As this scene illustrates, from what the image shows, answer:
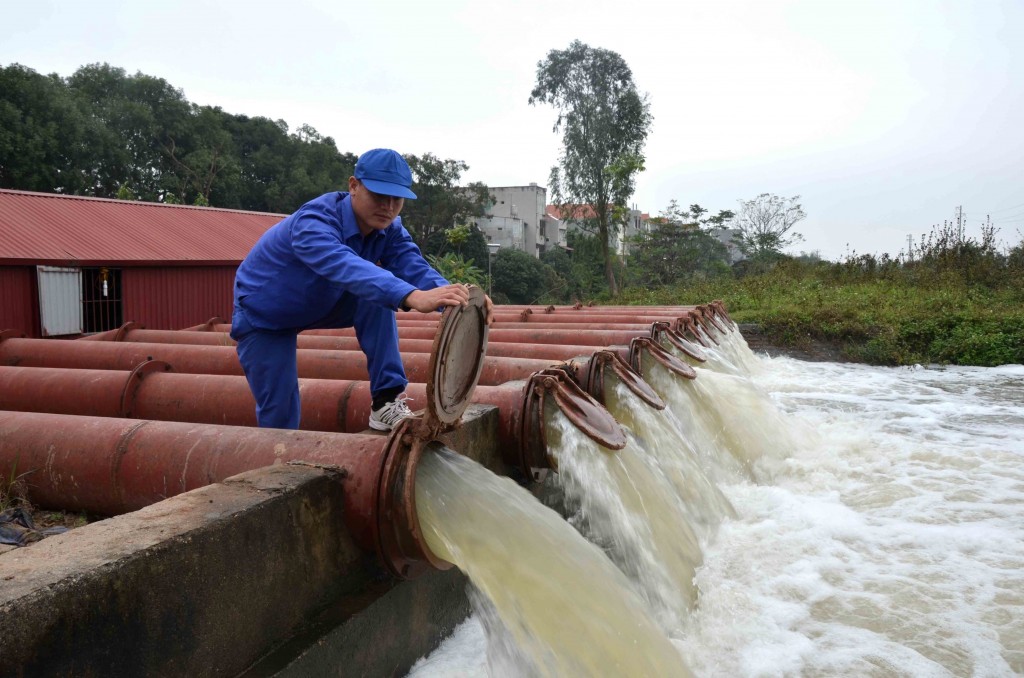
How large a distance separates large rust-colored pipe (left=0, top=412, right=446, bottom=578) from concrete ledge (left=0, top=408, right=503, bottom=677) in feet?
0.35

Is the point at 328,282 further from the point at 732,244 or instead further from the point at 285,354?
the point at 732,244

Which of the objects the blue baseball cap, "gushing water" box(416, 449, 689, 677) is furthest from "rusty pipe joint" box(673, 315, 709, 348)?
the blue baseball cap

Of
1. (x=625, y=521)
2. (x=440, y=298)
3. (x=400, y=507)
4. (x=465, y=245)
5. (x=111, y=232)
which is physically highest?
(x=465, y=245)

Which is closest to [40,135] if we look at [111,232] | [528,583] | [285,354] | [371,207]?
[111,232]

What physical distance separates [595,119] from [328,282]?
25182 mm

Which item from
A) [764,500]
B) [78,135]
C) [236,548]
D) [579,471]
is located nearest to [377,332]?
[579,471]

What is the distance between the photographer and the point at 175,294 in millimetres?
13172

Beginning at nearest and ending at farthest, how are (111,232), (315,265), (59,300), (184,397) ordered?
(315,265), (184,397), (59,300), (111,232)

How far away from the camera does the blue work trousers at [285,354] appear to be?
9.98 feet

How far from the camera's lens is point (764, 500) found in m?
4.73

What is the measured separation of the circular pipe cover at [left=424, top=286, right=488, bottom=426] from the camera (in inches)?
88.9

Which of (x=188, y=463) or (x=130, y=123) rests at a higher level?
(x=130, y=123)

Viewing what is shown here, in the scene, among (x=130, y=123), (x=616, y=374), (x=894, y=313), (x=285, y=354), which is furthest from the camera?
(x=130, y=123)

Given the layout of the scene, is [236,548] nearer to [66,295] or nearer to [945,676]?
[945,676]
